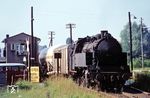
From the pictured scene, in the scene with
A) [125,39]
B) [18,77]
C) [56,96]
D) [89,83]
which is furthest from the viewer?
[125,39]

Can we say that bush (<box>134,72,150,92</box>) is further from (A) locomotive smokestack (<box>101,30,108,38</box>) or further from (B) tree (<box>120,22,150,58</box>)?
(B) tree (<box>120,22,150,58</box>)

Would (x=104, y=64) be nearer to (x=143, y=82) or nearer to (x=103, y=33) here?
(x=103, y=33)

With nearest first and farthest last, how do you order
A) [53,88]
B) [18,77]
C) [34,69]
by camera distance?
[53,88]
[34,69]
[18,77]

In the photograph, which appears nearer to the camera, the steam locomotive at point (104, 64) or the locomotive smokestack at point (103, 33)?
the steam locomotive at point (104, 64)

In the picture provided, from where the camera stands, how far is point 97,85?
76.4 ft

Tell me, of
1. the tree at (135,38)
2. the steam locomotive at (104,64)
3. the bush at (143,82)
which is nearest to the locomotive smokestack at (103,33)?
the steam locomotive at (104,64)

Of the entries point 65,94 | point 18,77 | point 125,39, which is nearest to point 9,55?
point 18,77

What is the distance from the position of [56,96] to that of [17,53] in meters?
44.9

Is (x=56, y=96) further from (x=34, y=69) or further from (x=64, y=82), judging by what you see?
(x=34, y=69)

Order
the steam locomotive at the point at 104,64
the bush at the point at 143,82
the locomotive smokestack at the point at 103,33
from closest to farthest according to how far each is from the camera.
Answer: the steam locomotive at the point at 104,64
the locomotive smokestack at the point at 103,33
the bush at the point at 143,82

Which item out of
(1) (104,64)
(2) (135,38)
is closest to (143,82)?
(1) (104,64)

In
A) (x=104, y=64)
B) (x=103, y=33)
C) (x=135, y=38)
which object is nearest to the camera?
(x=104, y=64)

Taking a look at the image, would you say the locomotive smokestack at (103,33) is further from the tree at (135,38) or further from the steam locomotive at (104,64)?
the tree at (135,38)

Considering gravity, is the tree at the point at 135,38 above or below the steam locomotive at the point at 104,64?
above
